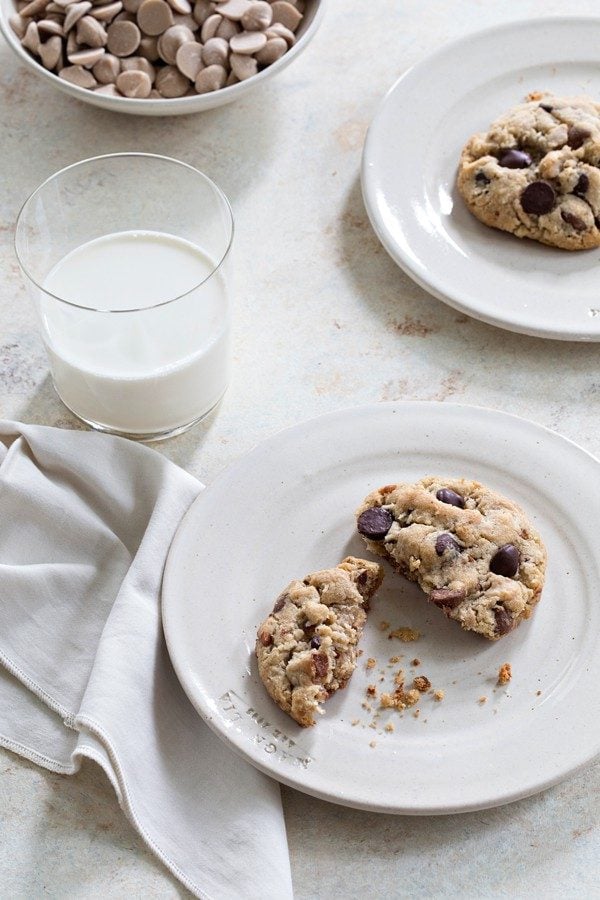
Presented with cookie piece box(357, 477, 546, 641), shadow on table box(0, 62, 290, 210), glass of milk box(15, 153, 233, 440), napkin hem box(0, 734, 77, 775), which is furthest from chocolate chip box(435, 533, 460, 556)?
shadow on table box(0, 62, 290, 210)

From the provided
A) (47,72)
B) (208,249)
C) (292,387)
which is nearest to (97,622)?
(292,387)

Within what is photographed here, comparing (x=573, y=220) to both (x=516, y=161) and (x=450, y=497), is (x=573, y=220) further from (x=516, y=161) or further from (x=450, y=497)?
(x=450, y=497)

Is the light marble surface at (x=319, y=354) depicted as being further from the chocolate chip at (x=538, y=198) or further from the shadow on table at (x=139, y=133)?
the chocolate chip at (x=538, y=198)

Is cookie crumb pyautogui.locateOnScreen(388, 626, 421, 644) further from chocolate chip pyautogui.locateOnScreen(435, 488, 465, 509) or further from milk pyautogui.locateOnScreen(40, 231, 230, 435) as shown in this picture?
milk pyautogui.locateOnScreen(40, 231, 230, 435)

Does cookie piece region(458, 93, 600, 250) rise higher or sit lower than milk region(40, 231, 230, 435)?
higher

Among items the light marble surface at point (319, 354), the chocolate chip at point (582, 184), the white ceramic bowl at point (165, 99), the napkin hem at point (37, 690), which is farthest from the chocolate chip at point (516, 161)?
the napkin hem at point (37, 690)
